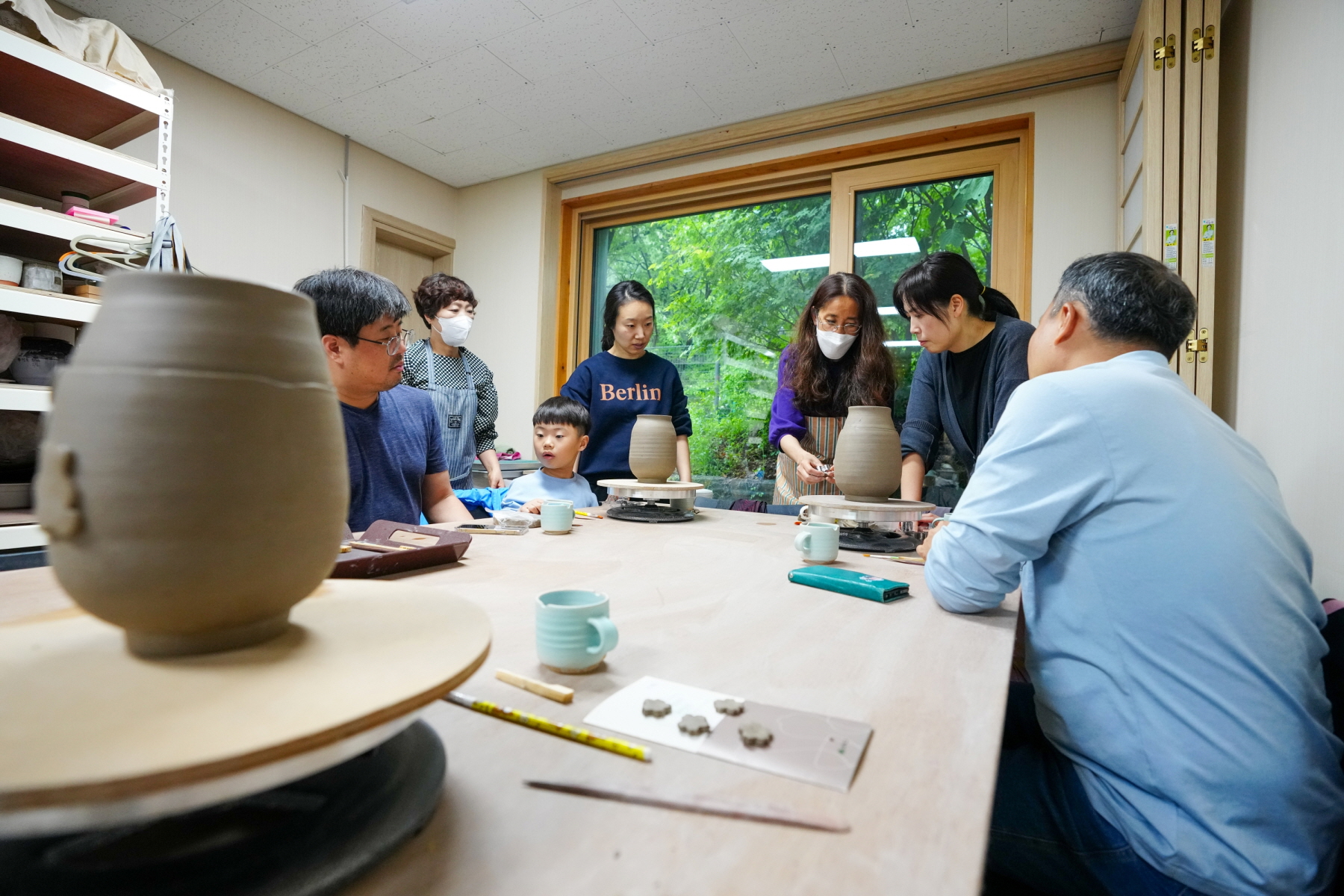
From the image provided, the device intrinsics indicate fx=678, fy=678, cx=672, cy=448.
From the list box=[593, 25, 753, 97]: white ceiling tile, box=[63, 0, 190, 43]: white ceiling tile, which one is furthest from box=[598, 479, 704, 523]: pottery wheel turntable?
box=[63, 0, 190, 43]: white ceiling tile

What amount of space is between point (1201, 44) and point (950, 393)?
1.36m

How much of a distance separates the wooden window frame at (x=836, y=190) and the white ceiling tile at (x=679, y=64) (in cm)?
73

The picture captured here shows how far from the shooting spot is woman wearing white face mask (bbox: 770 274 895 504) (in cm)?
267

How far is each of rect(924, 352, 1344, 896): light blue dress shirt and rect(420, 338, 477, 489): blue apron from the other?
91.0 inches

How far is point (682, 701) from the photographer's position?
680 millimetres

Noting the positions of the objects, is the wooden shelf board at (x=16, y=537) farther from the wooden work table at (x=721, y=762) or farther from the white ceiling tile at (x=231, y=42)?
the white ceiling tile at (x=231, y=42)

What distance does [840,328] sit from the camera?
8.76 ft

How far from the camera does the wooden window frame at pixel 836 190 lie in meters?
3.37

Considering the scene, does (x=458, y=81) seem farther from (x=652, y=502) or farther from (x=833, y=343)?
(x=652, y=502)

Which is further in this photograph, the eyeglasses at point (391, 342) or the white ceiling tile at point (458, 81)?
the white ceiling tile at point (458, 81)

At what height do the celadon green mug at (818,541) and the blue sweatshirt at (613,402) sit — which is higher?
the blue sweatshirt at (613,402)

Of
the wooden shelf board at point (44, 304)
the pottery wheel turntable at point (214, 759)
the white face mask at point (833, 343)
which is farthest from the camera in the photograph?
the white face mask at point (833, 343)

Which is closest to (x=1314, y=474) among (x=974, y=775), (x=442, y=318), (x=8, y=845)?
(x=974, y=775)

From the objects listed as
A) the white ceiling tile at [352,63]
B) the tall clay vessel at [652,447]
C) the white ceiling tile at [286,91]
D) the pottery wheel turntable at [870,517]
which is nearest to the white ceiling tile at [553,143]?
the white ceiling tile at [352,63]
